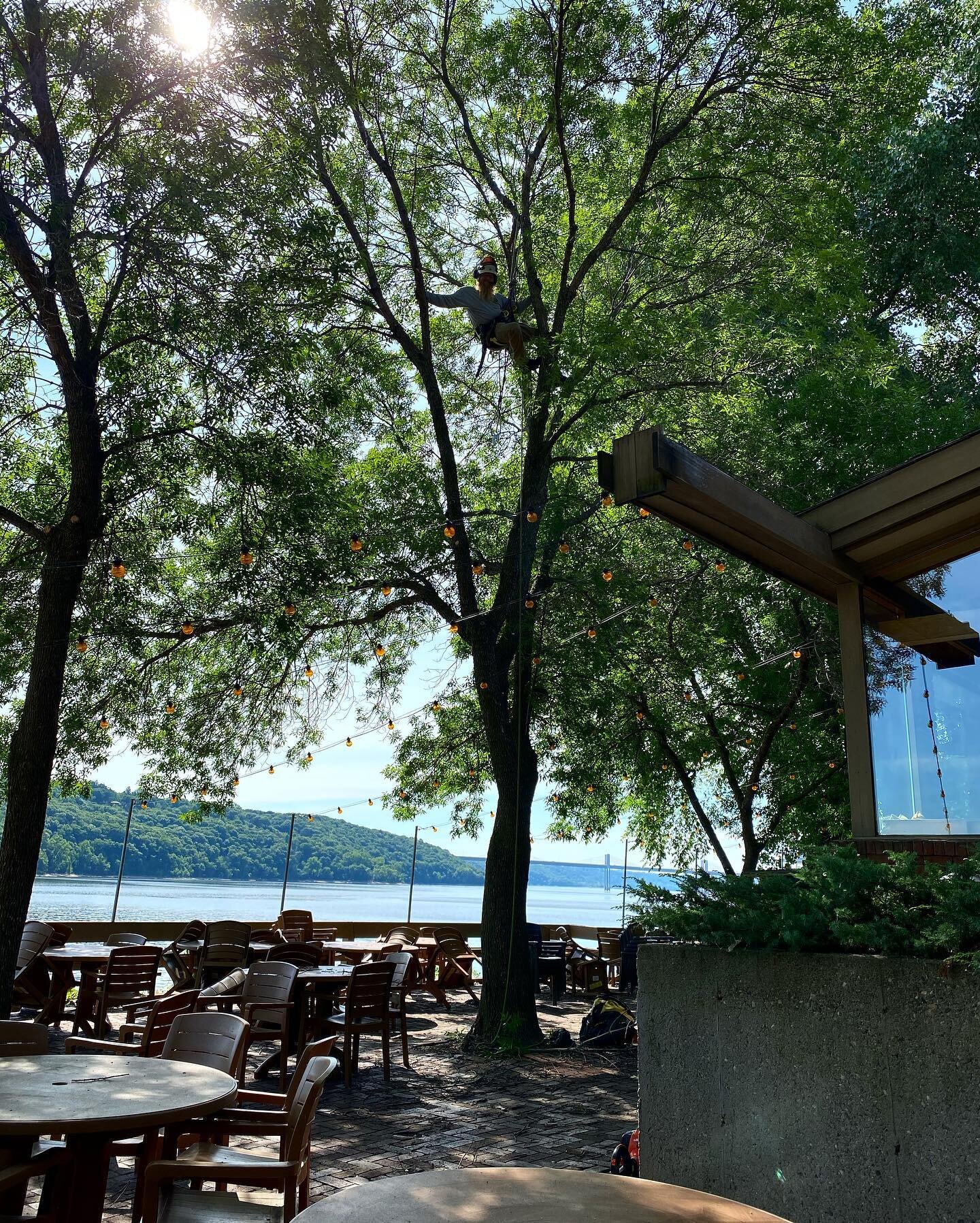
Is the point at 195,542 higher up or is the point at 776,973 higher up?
the point at 195,542

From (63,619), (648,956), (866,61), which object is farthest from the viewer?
(866,61)

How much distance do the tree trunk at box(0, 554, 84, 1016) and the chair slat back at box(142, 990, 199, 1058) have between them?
6.82ft

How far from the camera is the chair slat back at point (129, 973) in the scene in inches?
336

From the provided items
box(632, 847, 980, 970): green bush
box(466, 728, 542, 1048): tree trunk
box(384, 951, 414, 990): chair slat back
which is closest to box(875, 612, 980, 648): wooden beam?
box(632, 847, 980, 970): green bush

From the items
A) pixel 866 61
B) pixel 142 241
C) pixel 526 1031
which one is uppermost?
pixel 866 61

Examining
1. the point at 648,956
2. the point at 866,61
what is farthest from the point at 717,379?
the point at 648,956

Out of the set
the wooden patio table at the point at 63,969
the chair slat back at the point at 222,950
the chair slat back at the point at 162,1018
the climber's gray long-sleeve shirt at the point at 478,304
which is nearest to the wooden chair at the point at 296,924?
the chair slat back at the point at 222,950

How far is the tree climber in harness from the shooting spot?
34.1 feet

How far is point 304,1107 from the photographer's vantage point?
3631mm

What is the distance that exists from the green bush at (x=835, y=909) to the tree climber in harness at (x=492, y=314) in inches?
306

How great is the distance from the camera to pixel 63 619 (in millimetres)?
7660

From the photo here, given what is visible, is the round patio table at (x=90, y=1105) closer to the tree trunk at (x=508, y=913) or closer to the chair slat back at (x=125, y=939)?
the tree trunk at (x=508, y=913)

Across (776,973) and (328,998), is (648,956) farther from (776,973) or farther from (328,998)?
(328,998)

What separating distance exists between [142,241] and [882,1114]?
278 inches
